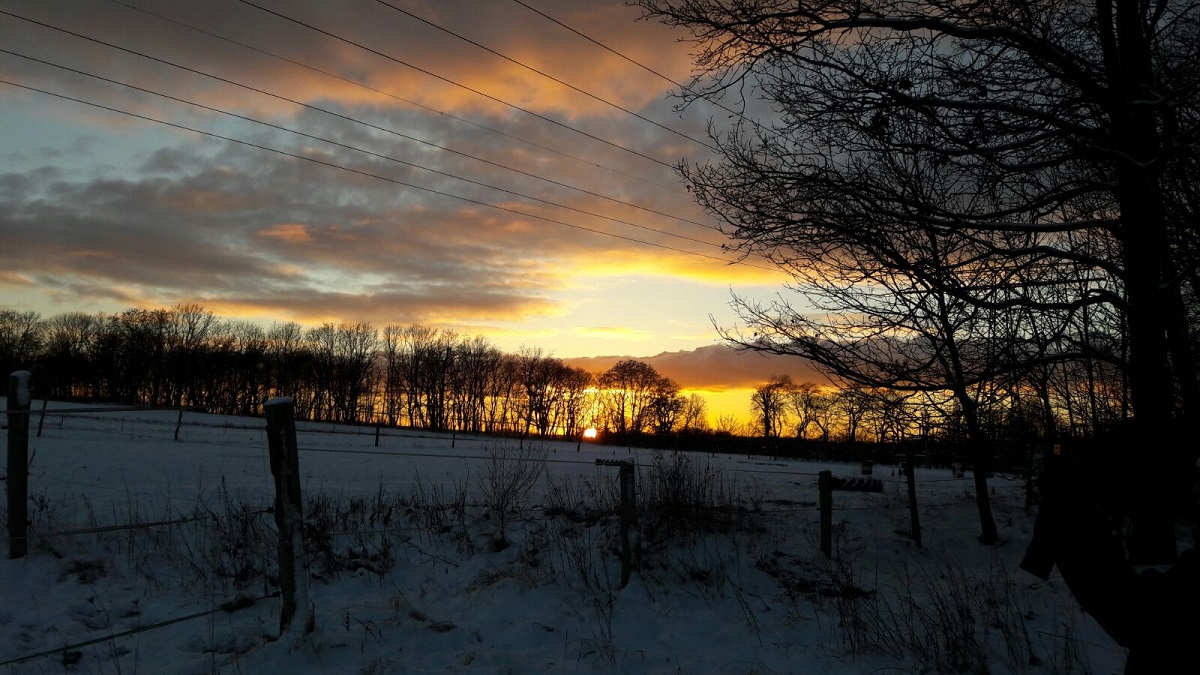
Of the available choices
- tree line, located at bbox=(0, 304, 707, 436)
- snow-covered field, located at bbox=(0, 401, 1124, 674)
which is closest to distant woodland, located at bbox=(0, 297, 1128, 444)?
tree line, located at bbox=(0, 304, 707, 436)

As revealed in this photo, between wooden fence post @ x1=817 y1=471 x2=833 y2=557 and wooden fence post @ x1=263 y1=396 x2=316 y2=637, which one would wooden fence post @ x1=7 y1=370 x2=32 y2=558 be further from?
wooden fence post @ x1=817 y1=471 x2=833 y2=557

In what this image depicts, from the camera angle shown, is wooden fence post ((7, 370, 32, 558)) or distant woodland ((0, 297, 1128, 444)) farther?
distant woodland ((0, 297, 1128, 444))

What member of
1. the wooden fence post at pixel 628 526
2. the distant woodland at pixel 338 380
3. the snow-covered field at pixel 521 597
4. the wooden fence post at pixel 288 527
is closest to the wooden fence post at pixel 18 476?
the snow-covered field at pixel 521 597

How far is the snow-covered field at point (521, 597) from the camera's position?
17.1 ft

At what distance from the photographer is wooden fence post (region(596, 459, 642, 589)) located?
7387mm

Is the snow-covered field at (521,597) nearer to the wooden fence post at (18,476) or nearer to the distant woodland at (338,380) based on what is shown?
the wooden fence post at (18,476)

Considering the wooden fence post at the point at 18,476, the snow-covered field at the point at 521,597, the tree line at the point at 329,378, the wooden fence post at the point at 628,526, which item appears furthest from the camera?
the tree line at the point at 329,378

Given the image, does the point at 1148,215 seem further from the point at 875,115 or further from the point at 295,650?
the point at 295,650

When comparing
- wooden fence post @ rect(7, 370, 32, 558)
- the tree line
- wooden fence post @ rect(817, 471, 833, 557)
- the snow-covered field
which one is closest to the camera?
the snow-covered field

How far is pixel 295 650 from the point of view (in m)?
5.03

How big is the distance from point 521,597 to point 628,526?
143 centimetres

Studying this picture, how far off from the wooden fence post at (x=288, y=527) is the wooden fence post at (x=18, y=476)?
10.3ft

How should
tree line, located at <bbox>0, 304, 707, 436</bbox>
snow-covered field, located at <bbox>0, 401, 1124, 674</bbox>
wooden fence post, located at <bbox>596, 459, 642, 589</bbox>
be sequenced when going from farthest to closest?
1. tree line, located at <bbox>0, 304, 707, 436</bbox>
2. wooden fence post, located at <bbox>596, 459, 642, 589</bbox>
3. snow-covered field, located at <bbox>0, 401, 1124, 674</bbox>

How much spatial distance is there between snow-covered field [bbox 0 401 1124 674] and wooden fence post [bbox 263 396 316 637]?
0.20 m
